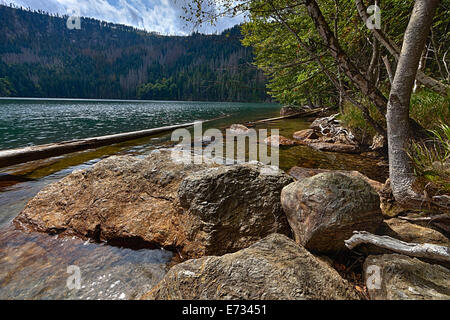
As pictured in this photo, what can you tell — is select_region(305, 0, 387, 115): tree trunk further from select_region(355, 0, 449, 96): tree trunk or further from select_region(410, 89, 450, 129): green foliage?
select_region(410, 89, 450, 129): green foliage

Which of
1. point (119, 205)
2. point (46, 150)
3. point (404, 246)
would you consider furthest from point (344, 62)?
point (46, 150)

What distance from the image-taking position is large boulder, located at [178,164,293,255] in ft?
9.41

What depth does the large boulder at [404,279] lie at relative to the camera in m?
1.56

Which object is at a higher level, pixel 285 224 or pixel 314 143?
pixel 314 143

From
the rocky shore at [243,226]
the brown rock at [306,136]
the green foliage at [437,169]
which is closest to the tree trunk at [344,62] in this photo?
the green foliage at [437,169]

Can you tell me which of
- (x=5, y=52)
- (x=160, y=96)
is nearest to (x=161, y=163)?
(x=160, y=96)

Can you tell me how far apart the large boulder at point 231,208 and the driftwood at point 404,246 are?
2.99 ft

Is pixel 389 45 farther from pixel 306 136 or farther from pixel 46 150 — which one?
pixel 46 150

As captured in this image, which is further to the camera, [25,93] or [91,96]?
[91,96]

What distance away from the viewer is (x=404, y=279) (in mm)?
1707

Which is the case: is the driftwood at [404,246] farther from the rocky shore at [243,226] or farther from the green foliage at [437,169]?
the green foliage at [437,169]
